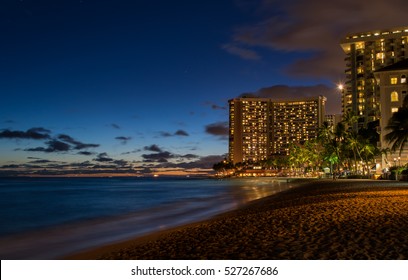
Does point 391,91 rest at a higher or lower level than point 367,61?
lower

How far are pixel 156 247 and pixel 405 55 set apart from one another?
14322 centimetres

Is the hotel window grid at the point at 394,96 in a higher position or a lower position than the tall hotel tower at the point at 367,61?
lower

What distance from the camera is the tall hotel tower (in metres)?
139

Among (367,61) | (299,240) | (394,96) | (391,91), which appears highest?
(367,61)

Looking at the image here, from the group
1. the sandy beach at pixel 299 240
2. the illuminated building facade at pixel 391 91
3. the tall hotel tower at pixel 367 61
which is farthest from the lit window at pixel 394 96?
the sandy beach at pixel 299 240

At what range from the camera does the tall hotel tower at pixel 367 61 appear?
13862 centimetres

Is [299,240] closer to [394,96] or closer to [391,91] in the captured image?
[394,96]

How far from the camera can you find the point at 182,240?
12.9 m

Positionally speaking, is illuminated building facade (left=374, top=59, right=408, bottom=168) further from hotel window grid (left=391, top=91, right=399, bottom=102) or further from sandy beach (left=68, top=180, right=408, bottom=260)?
sandy beach (left=68, top=180, right=408, bottom=260)

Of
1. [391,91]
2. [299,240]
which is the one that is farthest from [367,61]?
[299,240]

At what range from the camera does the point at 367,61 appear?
14338cm

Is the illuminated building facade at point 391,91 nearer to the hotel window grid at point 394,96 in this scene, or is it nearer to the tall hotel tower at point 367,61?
the hotel window grid at point 394,96
